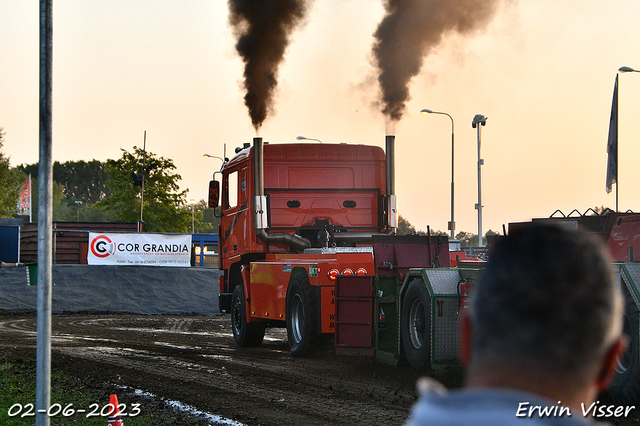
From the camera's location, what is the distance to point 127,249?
27.9 metres

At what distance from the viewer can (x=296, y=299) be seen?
41.0 ft

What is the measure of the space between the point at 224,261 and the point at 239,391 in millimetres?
7253

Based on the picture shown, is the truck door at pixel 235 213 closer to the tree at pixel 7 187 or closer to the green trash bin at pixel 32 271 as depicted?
the green trash bin at pixel 32 271

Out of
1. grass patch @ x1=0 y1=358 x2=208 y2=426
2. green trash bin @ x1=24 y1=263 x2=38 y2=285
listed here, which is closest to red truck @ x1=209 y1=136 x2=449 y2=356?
grass patch @ x1=0 y1=358 x2=208 y2=426

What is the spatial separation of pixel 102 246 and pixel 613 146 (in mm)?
18123

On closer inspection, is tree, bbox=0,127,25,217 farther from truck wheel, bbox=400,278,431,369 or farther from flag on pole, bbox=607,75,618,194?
truck wheel, bbox=400,278,431,369

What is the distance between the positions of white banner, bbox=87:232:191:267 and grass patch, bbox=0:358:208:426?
17.7 m

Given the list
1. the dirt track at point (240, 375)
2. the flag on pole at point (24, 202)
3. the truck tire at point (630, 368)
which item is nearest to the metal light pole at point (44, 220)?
the dirt track at point (240, 375)

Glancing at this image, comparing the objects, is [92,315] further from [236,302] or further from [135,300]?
[236,302]

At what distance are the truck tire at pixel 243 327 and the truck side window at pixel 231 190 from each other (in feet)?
5.53

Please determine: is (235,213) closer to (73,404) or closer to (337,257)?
(337,257)

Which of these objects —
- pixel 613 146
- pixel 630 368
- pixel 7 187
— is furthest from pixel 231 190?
pixel 7 187

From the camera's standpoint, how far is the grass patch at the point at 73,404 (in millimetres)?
7391

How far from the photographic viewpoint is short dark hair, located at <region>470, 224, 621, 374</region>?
1.25 m
